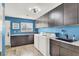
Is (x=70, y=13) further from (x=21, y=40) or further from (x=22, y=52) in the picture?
(x=21, y=40)

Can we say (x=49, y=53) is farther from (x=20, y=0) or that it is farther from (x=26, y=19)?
(x=26, y=19)

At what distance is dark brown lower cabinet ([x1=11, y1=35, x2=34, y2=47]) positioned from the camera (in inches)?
217

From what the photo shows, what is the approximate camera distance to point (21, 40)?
590 centimetres

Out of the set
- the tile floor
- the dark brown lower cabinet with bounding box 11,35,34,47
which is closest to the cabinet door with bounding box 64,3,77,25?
the tile floor

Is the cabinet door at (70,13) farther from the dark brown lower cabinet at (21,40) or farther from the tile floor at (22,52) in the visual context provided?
the dark brown lower cabinet at (21,40)

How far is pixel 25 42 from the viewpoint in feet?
20.0

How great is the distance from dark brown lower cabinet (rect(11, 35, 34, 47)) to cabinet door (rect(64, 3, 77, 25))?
372 cm

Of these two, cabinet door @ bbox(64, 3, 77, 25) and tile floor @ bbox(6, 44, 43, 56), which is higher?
cabinet door @ bbox(64, 3, 77, 25)

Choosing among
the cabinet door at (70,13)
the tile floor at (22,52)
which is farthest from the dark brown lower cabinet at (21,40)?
the cabinet door at (70,13)

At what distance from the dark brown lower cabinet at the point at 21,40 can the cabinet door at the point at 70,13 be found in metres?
3.72

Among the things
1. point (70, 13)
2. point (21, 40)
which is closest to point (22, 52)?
point (21, 40)

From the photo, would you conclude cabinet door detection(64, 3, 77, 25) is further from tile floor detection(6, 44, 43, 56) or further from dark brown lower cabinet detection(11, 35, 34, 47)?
dark brown lower cabinet detection(11, 35, 34, 47)

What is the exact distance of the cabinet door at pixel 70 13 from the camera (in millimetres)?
2374

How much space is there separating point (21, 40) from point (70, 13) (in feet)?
13.4
